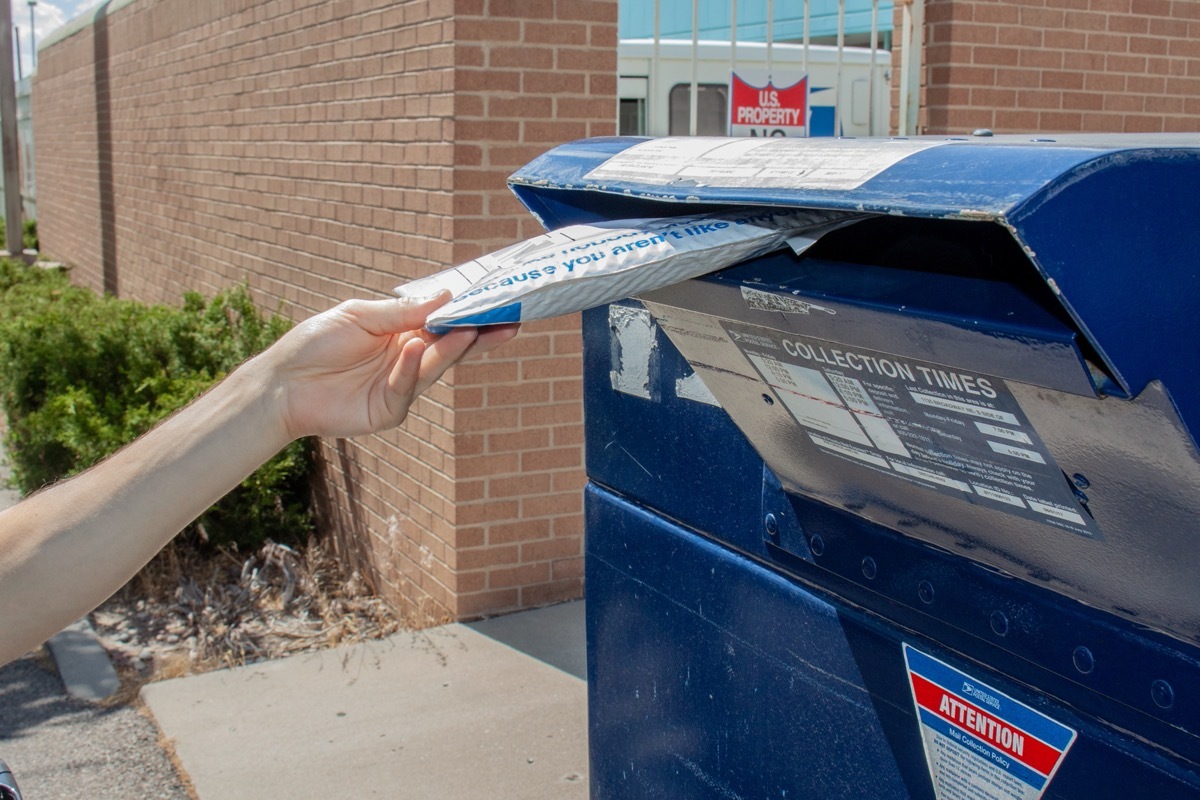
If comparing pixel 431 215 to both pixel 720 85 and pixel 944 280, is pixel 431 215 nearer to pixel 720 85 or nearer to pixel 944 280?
pixel 944 280

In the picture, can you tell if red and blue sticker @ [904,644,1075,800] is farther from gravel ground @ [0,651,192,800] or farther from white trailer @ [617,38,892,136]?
white trailer @ [617,38,892,136]

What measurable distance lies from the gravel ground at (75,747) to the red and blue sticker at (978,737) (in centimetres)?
291

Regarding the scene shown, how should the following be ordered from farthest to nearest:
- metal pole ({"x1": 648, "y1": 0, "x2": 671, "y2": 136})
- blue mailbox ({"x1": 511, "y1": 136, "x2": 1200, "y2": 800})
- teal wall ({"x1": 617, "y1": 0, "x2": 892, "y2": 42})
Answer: teal wall ({"x1": 617, "y1": 0, "x2": 892, "y2": 42}), metal pole ({"x1": 648, "y1": 0, "x2": 671, "y2": 136}), blue mailbox ({"x1": 511, "y1": 136, "x2": 1200, "y2": 800})

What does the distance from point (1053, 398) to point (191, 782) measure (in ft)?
10.8

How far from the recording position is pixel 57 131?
15992 mm

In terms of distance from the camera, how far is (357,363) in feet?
6.25

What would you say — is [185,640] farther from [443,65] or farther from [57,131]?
[57,131]

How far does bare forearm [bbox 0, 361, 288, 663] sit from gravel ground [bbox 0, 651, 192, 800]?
246cm

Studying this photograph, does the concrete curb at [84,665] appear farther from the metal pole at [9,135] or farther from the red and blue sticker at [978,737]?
the metal pole at [9,135]

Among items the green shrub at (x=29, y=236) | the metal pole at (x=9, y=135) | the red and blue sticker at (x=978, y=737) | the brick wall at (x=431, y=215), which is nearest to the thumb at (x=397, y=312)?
the red and blue sticker at (x=978, y=737)

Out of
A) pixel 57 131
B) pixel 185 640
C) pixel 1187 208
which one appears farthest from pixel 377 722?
pixel 57 131

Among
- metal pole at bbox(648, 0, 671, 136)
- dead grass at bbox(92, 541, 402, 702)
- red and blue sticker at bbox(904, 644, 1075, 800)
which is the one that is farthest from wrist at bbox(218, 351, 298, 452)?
metal pole at bbox(648, 0, 671, 136)

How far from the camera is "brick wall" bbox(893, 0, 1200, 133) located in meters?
5.62

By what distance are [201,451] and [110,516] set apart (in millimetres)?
142
